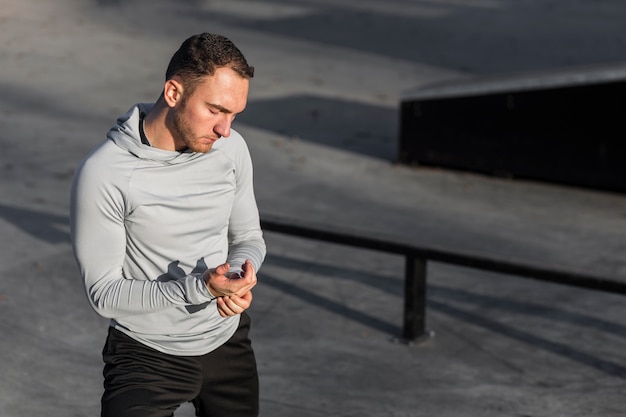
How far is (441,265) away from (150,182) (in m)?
5.26

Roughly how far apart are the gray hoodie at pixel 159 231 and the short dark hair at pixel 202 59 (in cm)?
31

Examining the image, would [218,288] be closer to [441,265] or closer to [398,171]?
[441,265]

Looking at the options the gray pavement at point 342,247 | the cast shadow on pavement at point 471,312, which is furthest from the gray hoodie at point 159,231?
the cast shadow on pavement at point 471,312

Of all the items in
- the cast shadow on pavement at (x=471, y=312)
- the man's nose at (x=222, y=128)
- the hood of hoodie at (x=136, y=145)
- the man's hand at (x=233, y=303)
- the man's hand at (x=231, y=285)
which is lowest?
the cast shadow on pavement at (x=471, y=312)

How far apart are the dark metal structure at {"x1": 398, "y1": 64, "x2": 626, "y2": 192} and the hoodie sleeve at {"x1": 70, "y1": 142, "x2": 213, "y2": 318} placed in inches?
301

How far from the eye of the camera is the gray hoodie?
3.63 m

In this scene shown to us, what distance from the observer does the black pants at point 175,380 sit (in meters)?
3.80

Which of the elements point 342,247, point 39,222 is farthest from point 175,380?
point 39,222

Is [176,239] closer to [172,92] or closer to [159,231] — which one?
[159,231]

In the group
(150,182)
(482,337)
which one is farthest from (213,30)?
(150,182)

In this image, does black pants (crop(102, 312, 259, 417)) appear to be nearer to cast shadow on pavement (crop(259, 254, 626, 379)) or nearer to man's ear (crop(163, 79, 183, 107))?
man's ear (crop(163, 79, 183, 107))

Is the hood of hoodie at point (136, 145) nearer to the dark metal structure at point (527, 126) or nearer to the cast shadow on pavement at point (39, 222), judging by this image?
the cast shadow on pavement at point (39, 222)

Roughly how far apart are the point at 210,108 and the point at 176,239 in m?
0.52

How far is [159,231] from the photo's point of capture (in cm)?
376
